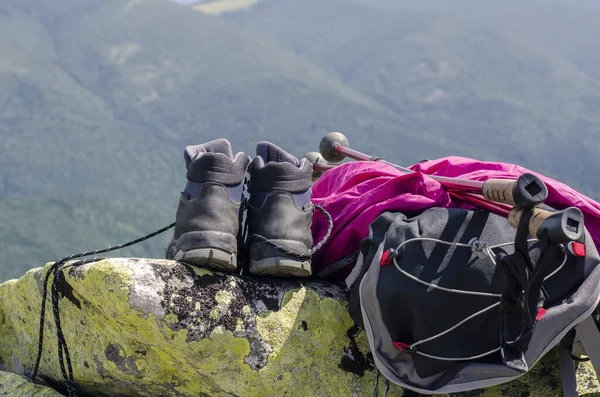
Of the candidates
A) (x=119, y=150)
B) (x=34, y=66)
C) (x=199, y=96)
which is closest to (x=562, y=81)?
(x=199, y=96)

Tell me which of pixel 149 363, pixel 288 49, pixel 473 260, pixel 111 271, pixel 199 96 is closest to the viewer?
pixel 473 260

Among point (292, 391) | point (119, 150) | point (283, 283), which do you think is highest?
point (283, 283)

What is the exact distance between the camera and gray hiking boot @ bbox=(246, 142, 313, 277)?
7.04ft

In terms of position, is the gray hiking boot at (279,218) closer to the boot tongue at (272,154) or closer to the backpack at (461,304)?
the boot tongue at (272,154)

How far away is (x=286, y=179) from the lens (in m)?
2.29

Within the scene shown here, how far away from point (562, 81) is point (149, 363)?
91.9m

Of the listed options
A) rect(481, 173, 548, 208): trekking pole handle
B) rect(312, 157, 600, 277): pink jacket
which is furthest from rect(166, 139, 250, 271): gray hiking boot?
rect(481, 173, 548, 208): trekking pole handle

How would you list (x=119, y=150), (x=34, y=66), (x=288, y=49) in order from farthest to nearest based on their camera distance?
(x=288, y=49), (x=34, y=66), (x=119, y=150)

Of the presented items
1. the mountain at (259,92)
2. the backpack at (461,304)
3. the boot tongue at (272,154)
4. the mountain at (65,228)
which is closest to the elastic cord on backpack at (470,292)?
the backpack at (461,304)

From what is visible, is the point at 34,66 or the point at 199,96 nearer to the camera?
the point at 34,66

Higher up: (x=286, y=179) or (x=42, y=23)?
(x=286, y=179)

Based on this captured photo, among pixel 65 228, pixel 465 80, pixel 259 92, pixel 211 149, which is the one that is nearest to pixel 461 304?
pixel 211 149

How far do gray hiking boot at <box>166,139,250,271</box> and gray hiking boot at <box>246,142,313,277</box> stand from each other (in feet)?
0.22

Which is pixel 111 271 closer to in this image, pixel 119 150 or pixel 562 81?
pixel 119 150
